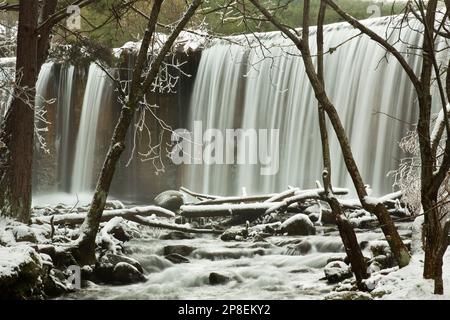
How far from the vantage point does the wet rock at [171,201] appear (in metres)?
17.5

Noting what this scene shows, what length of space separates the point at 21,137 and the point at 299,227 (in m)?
5.92

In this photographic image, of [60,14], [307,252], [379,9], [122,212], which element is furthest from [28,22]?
[379,9]

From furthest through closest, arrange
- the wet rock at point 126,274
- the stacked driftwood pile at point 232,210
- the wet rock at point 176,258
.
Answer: the stacked driftwood pile at point 232,210 < the wet rock at point 176,258 < the wet rock at point 126,274

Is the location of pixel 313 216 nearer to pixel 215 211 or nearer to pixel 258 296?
pixel 215 211

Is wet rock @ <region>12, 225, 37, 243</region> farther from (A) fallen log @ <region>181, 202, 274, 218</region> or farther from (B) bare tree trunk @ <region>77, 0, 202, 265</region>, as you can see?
(A) fallen log @ <region>181, 202, 274, 218</region>

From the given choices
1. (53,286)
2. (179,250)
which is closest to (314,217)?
(179,250)

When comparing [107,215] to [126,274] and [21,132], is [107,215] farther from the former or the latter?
[21,132]

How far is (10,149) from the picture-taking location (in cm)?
905

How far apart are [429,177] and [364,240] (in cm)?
518

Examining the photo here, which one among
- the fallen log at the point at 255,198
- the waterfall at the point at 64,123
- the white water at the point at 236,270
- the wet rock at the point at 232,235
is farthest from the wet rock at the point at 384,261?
the waterfall at the point at 64,123

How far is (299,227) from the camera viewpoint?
12.2 meters

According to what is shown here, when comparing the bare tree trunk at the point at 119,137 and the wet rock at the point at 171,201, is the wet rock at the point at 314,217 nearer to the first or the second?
the wet rock at the point at 171,201

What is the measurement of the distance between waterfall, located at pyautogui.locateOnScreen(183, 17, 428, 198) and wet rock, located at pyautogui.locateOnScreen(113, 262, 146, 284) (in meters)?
6.60

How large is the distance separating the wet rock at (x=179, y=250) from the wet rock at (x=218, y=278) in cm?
176
